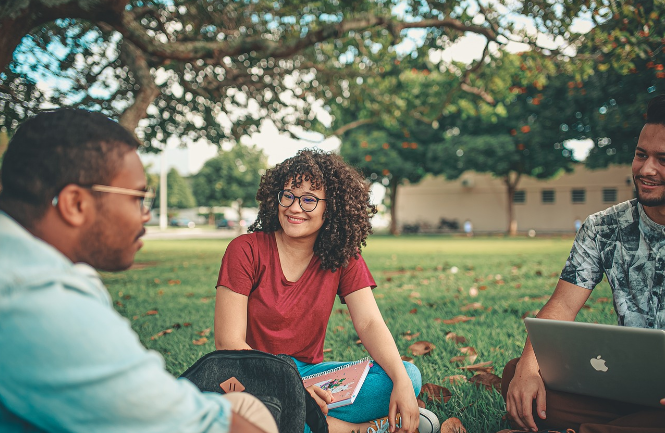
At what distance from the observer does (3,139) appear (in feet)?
45.4

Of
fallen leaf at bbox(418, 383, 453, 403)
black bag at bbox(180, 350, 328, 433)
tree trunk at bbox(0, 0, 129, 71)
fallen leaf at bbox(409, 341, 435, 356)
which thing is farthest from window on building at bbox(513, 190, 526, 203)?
black bag at bbox(180, 350, 328, 433)

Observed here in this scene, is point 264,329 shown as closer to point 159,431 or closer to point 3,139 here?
point 159,431

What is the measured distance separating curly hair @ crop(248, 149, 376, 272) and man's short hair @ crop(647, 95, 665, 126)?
1510 mm

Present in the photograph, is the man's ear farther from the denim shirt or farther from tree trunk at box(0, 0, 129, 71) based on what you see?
tree trunk at box(0, 0, 129, 71)

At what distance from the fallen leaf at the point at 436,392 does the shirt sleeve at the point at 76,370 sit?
2.16 metres

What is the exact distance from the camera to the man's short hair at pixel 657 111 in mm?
2341

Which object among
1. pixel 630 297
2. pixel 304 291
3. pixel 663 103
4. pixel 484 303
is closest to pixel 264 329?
pixel 304 291

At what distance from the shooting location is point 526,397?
7.76 ft

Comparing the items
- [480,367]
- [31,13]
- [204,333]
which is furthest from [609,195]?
[31,13]

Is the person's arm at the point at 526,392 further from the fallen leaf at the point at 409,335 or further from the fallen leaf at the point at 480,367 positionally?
the fallen leaf at the point at 409,335

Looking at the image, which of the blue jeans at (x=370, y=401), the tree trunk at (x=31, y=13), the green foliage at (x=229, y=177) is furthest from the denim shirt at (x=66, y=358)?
the green foliage at (x=229, y=177)

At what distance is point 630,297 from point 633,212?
444 mm

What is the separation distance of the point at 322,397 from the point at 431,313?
3477 mm

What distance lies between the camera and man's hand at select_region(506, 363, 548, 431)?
2361mm
